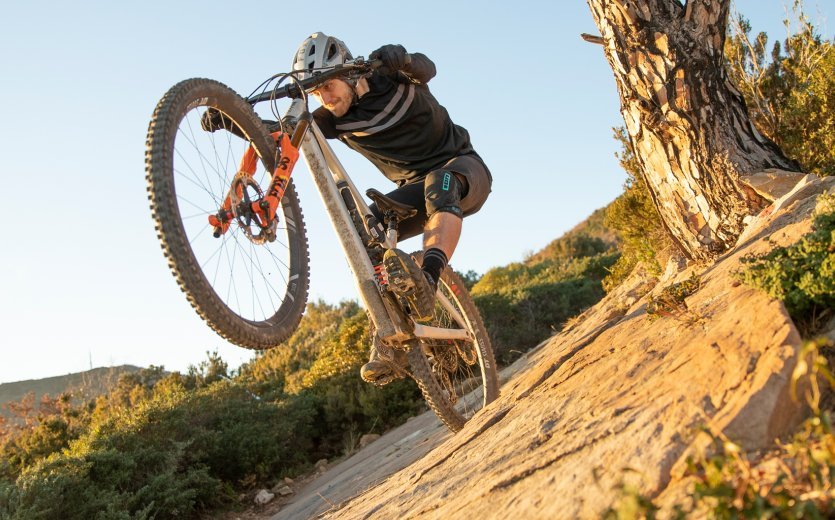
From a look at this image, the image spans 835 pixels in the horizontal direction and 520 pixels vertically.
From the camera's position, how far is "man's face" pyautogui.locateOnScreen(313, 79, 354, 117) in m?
4.42

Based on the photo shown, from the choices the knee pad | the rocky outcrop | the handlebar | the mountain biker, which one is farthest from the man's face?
the rocky outcrop

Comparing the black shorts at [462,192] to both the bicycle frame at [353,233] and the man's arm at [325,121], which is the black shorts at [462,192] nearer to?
the bicycle frame at [353,233]

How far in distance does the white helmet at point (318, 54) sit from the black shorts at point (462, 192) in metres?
0.88

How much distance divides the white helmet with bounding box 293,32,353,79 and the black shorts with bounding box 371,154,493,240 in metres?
0.88

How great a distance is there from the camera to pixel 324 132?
15.0 feet

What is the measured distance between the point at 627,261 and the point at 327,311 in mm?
9855

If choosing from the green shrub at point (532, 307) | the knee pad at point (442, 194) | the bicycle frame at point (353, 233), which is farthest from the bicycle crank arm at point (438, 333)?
the green shrub at point (532, 307)

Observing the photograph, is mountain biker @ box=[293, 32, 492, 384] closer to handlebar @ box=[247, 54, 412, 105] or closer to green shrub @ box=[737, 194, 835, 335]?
handlebar @ box=[247, 54, 412, 105]

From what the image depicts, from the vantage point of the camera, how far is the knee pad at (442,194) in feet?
13.5

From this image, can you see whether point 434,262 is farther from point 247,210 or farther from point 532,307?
point 532,307

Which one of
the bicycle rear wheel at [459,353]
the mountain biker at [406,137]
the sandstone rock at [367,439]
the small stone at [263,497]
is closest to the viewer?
the mountain biker at [406,137]

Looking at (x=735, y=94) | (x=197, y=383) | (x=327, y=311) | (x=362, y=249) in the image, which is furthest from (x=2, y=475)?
(x=327, y=311)

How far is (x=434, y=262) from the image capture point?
13.0 feet

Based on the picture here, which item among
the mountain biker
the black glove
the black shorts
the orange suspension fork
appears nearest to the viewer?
the orange suspension fork
